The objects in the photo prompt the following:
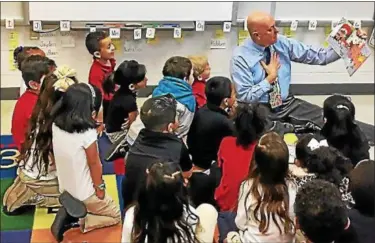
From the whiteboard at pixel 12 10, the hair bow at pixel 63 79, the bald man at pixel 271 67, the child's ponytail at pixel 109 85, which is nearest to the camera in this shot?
the hair bow at pixel 63 79

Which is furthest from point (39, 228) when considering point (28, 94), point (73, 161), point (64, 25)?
point (64, 25)

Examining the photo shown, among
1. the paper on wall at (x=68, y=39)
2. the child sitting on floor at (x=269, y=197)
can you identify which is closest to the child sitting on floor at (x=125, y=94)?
the paper on wall at (x=68, y=39)

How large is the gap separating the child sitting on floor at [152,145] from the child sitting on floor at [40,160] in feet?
1.34

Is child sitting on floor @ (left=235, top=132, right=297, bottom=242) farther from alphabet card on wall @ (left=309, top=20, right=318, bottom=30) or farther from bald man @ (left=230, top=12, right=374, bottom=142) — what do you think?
alphabet card on wall @ (left=309, top=20, right=318, bottom=30)

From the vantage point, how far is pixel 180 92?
3113 mm

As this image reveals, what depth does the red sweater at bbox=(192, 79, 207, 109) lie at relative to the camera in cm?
338

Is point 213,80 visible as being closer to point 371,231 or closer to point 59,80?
point 59,80

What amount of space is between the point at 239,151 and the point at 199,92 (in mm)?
934

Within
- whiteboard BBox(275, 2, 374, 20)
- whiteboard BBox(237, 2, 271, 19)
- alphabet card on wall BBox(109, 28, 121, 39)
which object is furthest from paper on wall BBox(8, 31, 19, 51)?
whiteboard BBox(275, 2, 374, 20)

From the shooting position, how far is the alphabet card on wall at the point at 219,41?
438 centimetres

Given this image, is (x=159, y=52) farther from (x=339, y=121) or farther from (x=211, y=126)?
(x=339, y=121)

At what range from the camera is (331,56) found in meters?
3.44

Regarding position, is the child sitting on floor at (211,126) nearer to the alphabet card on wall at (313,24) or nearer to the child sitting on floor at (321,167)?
the child sitting on floor at (321,167)

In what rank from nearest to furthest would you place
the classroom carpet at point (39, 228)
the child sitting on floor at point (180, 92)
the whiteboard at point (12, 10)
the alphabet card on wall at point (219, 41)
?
1. the classroom carpet at point (39, 228)
2. the child sitting on floor at point (180, 92)
3. the whiteboard at point (12, 10)
4. the alphabet card on wall at point (219, 41)
